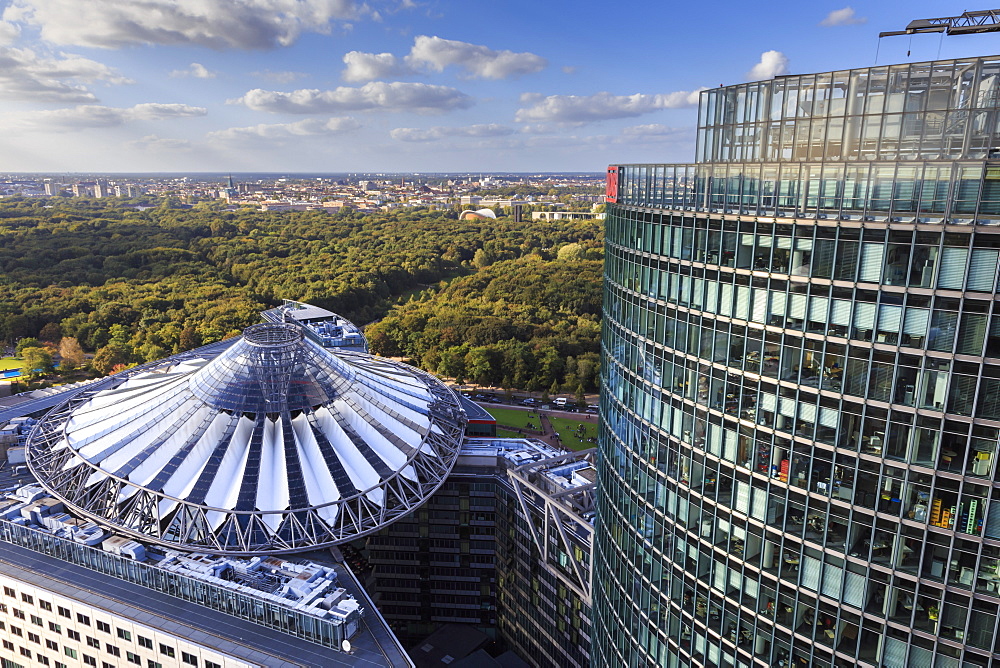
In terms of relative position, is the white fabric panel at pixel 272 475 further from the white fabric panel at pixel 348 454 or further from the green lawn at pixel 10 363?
the green lawn at pixel 10 363

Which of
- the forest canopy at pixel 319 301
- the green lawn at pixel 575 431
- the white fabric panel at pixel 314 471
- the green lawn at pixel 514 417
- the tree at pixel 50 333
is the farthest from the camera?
the tree at pixel 50 333

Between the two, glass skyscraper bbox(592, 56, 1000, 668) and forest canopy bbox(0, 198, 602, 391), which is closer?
glass skyscraper bbox(592, 56, 1000, 668)

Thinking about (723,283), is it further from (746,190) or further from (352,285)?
(352,285)

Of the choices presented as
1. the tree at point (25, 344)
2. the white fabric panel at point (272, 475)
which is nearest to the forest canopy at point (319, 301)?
the tree at point (25, 344)

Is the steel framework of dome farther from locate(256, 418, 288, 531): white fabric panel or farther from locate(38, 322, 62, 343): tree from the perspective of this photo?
locate(38, 322, 62, 343): tree

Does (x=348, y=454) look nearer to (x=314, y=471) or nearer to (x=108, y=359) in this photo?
(x=314, y=471)

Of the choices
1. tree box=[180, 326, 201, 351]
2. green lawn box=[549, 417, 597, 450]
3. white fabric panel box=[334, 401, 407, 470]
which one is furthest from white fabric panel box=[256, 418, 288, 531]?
tree box=[180, 326, 201, 351]
